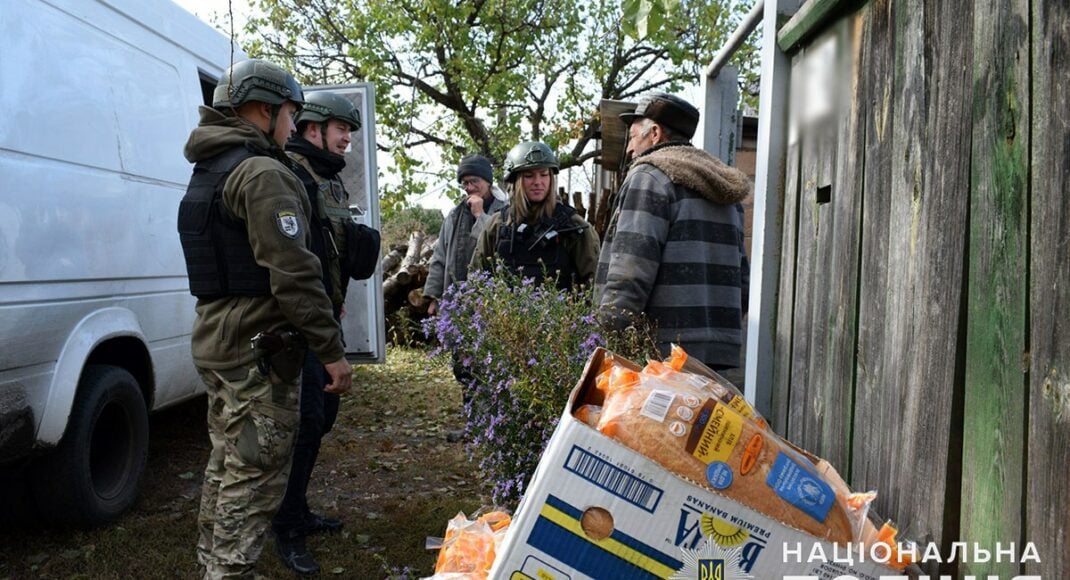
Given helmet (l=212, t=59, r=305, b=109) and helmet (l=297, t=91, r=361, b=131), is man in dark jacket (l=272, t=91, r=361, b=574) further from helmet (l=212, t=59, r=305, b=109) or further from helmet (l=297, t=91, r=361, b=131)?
helmet (l=212, t=59, r=305, b=109)

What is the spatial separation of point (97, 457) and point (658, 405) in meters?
3.93

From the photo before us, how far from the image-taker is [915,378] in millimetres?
1544

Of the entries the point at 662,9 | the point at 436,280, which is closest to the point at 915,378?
the point at 662,9

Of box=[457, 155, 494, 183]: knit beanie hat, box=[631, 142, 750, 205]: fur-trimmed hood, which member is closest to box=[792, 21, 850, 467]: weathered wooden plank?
box=[631, 142, 750, 205]: fur-trimmed hood

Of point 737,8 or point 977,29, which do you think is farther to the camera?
point 737,8

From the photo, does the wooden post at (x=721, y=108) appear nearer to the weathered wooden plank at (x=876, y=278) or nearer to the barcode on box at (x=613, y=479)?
the weathered wooden plank at (x=876, y=278)

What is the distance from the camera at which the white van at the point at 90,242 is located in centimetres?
347

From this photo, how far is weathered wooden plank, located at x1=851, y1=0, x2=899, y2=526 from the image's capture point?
1.68m

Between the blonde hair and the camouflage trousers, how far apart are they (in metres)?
2.16

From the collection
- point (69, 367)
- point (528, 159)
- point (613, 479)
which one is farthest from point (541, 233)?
point (613, 479)

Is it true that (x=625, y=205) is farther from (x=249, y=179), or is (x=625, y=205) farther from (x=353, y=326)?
(x=353, y=326)

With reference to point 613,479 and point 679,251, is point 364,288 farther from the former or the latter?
point 613,479

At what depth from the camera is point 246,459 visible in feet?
10.4

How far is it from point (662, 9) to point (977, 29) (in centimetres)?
134
